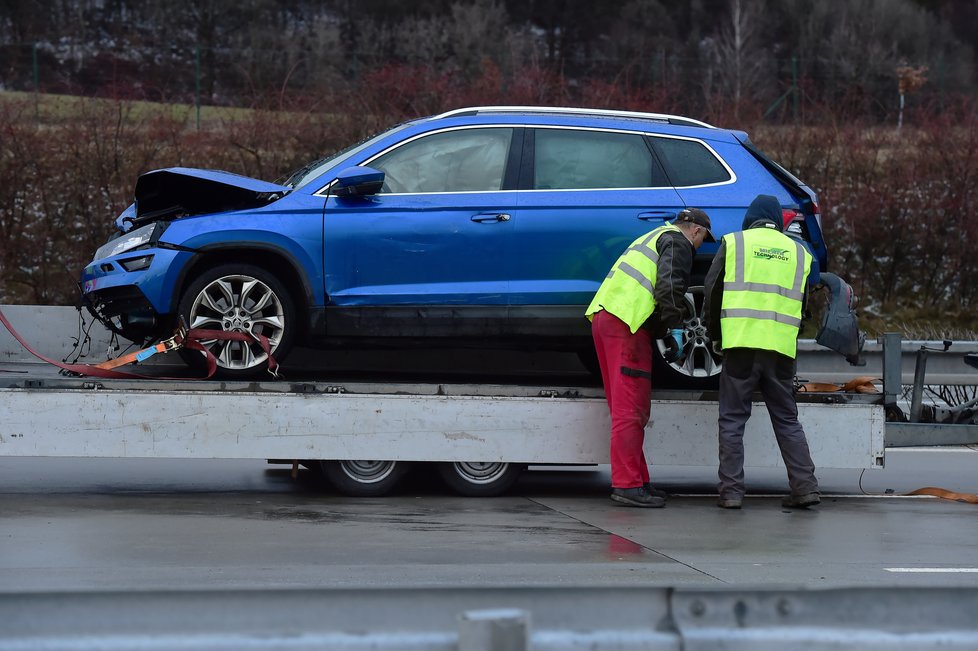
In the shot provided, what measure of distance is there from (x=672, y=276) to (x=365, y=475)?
2236mm

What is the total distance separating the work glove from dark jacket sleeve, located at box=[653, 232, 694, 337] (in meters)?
0.52

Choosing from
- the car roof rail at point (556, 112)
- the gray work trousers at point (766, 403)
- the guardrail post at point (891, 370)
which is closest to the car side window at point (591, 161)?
the car roof rail at point (556, 112)

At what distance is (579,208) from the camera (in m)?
7.45

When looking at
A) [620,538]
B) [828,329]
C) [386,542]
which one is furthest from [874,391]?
[386,542]

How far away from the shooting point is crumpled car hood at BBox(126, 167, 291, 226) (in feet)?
24.4

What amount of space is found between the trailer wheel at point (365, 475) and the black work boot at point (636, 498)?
1.32 metres

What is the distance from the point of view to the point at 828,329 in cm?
725

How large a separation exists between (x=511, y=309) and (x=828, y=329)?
1884mm

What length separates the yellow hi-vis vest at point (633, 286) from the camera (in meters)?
7.14

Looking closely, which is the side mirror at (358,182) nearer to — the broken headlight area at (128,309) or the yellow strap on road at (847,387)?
the broken headlight area at (128,309)

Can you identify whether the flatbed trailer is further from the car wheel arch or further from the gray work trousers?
the car wheel arch

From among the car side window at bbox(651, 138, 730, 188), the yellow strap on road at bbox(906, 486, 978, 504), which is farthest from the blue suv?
the yellow strap on road at bbox(906, 486, 978, 504)

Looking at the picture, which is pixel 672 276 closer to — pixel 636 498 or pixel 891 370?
pixel 636 498

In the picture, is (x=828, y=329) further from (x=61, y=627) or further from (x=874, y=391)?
(x=61, y=627)
